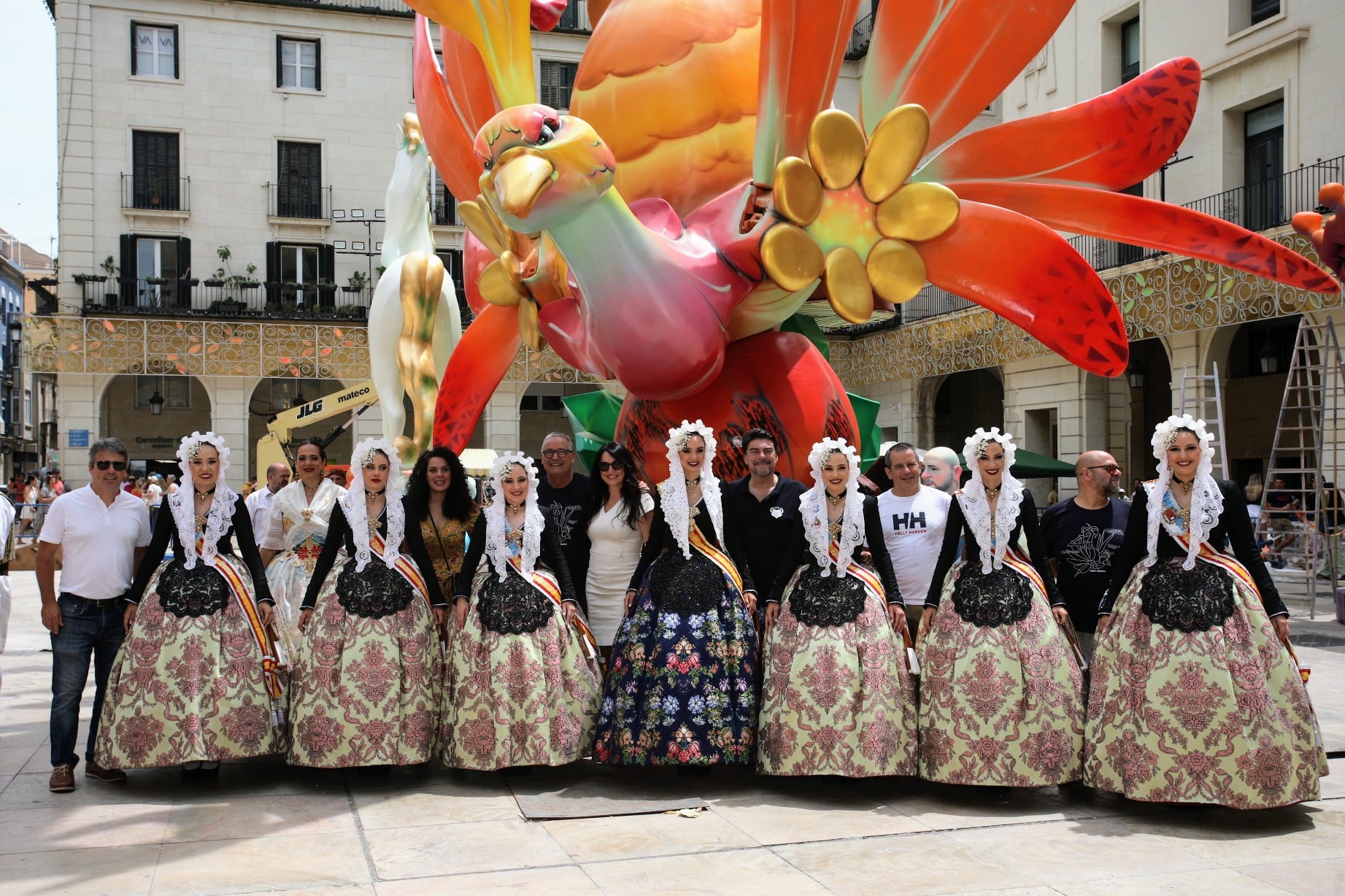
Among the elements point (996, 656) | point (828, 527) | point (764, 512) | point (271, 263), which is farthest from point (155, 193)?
point (996, 656)

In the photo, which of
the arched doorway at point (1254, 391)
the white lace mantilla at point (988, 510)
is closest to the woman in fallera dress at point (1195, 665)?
the white lace mantilla at point (988, 510)

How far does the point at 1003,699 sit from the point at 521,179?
2.96m

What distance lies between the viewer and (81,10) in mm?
25328

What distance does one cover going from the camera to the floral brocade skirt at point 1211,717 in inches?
→ 182

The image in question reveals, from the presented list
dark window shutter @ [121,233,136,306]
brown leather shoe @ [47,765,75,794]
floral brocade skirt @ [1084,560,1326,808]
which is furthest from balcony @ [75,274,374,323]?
floral brocade skirt @ [1084,560,1326,808]

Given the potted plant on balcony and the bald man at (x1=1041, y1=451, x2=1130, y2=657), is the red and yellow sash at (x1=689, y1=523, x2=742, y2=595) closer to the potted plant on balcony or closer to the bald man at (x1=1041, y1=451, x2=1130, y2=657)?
the bald man at (x1=1041, y1=451, x2=1130, y2=657)

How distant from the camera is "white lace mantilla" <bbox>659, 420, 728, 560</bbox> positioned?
17.5 feet

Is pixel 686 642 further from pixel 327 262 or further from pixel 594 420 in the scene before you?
pixel 327 262

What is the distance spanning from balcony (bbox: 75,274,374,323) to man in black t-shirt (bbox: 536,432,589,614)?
2122 centimetres

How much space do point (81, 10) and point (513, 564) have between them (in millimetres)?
24492

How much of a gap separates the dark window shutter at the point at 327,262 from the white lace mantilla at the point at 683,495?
23075 mm

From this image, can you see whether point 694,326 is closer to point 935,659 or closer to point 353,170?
point 935,659

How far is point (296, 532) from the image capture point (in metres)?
7.14

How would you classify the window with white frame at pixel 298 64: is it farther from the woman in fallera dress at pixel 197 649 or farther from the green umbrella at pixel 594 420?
the woman in fallera dress at pixel 197 649
